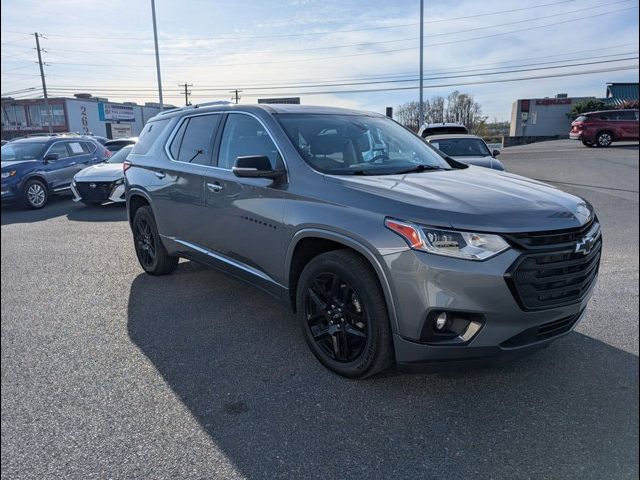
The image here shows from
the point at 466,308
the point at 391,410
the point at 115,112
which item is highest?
the point at 115,112

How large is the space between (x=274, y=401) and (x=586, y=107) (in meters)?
2.41

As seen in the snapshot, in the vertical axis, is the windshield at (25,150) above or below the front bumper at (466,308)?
above

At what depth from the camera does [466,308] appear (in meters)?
2.45

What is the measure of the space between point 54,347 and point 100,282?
1915 mm

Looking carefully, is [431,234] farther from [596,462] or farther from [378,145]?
[378,145]

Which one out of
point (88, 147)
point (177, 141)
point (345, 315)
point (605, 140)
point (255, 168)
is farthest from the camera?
point (88, 147)

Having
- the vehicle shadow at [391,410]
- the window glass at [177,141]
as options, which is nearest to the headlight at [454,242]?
the vehicle shadow at [391,410]

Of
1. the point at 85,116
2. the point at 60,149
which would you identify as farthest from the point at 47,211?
the point at 85,116

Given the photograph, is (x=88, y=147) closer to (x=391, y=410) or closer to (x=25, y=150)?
(x=25, y=150)

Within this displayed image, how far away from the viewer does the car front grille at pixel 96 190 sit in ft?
34.7

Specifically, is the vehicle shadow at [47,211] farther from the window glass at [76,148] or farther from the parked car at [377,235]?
the parked car at [377,235]

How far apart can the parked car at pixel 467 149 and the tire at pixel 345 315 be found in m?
7.57

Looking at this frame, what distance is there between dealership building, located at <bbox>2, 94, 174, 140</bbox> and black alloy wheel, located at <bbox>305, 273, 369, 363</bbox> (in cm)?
5101

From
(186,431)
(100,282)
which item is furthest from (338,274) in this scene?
(100,282)
